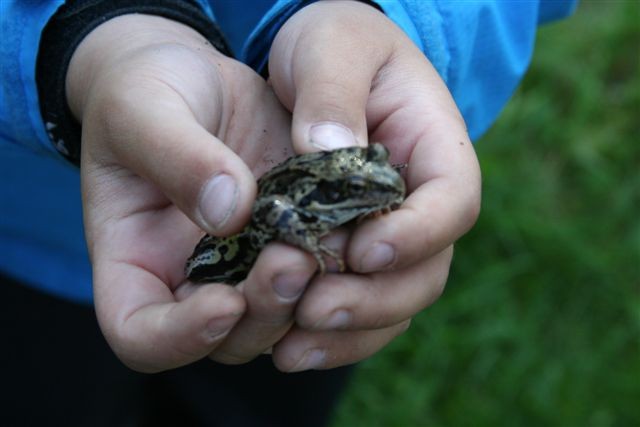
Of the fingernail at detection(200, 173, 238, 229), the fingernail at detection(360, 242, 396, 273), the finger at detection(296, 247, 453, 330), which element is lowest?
the finger at detection(296, 247, 453, 330)

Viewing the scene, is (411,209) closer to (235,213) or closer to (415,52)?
(235,213)

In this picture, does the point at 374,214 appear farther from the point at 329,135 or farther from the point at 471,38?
the point at 471,38

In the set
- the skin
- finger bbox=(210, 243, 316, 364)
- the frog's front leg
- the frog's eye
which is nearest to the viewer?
finger bbox=(210, 243, 316, 364)

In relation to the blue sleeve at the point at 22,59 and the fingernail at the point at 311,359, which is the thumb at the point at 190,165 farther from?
the blue sleeve at the point at 22,59

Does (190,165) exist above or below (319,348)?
above

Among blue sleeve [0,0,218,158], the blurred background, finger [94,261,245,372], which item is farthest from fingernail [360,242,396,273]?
the blurred background

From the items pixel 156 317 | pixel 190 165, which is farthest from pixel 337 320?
pixel 190 165

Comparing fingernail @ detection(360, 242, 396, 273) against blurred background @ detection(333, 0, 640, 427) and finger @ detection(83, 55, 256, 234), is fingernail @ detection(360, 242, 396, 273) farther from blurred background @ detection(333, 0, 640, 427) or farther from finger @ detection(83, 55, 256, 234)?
blurred background @ detection(333, 0, 640, 427)
